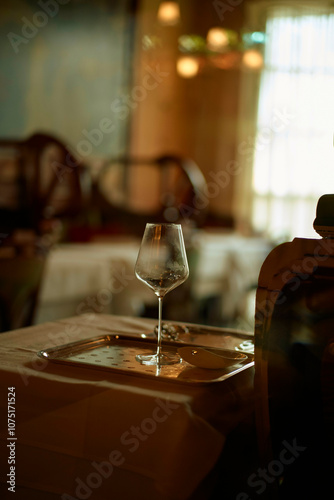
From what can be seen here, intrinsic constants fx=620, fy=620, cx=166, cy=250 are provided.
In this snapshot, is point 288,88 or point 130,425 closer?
point 130,425

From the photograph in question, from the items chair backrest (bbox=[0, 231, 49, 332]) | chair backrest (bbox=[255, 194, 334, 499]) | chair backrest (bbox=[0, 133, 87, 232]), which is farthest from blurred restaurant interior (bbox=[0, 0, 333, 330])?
chair backrest (bbox=[255, 194, 334, 499])

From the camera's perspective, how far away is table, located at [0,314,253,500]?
32.9 inches

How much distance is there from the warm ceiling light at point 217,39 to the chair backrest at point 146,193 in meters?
1.22

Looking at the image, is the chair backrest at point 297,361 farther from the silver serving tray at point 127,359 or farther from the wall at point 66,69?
the wall at point 66,69

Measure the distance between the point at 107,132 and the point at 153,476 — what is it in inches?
190

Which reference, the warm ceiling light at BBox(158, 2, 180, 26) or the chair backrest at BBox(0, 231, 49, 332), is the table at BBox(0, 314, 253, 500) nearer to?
the chair backrest at BBox(0, 231, 49, 332)

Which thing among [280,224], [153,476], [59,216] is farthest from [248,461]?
[280,224]


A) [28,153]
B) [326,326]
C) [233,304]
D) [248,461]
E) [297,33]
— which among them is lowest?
[233,304]

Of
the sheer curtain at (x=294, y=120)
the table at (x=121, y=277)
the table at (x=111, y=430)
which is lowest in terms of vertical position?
the table at (x=121, y=277)

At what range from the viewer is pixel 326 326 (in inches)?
35.1

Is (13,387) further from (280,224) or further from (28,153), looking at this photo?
(280,224)

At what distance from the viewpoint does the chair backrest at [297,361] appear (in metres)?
0.89

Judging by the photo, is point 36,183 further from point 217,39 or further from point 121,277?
point 217,39

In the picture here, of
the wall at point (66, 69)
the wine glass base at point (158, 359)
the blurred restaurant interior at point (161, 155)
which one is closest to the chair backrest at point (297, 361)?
the blurred restaurant interior at point (161, 155)
